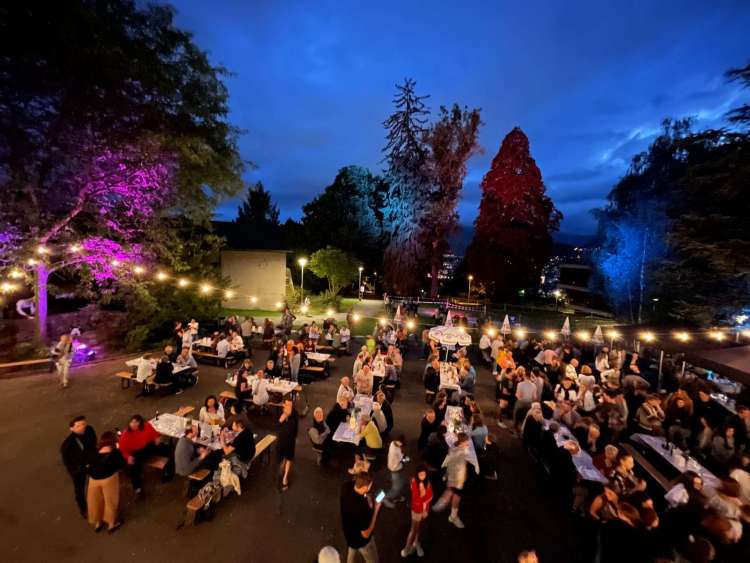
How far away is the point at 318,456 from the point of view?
727cm

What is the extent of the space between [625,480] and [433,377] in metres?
5.43

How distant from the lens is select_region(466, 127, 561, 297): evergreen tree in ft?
98.4

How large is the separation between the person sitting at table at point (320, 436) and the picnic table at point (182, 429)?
5.69 ft

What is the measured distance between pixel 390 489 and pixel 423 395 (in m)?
4.99

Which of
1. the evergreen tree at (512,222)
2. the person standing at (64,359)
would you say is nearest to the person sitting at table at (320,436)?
the person standing at (64,359)

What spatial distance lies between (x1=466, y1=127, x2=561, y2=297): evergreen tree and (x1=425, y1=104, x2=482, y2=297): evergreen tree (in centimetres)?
423

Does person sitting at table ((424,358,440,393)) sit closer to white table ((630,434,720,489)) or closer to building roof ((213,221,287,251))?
white table ((630,434,720,489))

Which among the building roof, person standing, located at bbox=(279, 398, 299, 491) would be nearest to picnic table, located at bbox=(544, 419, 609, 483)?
person standing, located at bbox=(279, 398, 299, 491)

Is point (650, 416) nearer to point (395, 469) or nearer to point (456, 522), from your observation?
point (456, 522)

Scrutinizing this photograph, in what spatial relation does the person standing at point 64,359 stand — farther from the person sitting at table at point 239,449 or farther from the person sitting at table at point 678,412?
the person sitting at table at point 678,412

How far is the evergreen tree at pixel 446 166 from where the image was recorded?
88.6ft

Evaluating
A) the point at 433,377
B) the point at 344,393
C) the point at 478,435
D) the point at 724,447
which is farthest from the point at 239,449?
the point at 724,447

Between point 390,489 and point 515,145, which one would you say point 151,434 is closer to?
point 390,489

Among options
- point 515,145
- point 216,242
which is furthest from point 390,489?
point 515,145
